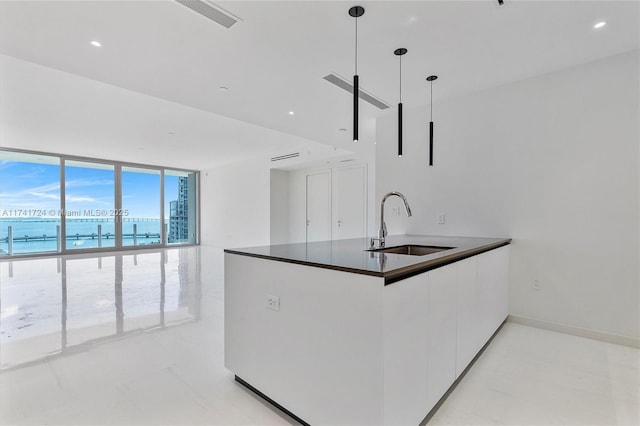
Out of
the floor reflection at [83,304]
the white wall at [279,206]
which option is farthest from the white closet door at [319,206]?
the floor reflection at [83,304]

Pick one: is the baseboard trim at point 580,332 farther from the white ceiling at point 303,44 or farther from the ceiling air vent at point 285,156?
the ceiling air vent at point 285,156

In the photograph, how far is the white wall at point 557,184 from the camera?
2.72 m

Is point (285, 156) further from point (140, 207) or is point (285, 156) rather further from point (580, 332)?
point (580, 332)

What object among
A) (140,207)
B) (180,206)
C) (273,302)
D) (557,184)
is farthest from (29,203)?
(557,184)

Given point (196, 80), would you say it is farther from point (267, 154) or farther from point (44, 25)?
point (267, 154)

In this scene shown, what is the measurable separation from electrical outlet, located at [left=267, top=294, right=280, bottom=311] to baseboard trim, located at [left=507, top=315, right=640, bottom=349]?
281 cm

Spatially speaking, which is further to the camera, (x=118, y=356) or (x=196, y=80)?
(x=196, y=80)

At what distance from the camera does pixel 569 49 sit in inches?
105

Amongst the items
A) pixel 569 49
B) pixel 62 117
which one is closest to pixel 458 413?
pixel 569 49

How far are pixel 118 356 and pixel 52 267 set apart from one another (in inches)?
218

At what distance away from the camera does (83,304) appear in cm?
365

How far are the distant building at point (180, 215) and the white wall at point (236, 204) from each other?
52 cm

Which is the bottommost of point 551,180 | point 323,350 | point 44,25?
point 323,350

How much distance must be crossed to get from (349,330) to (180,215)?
1031cm
